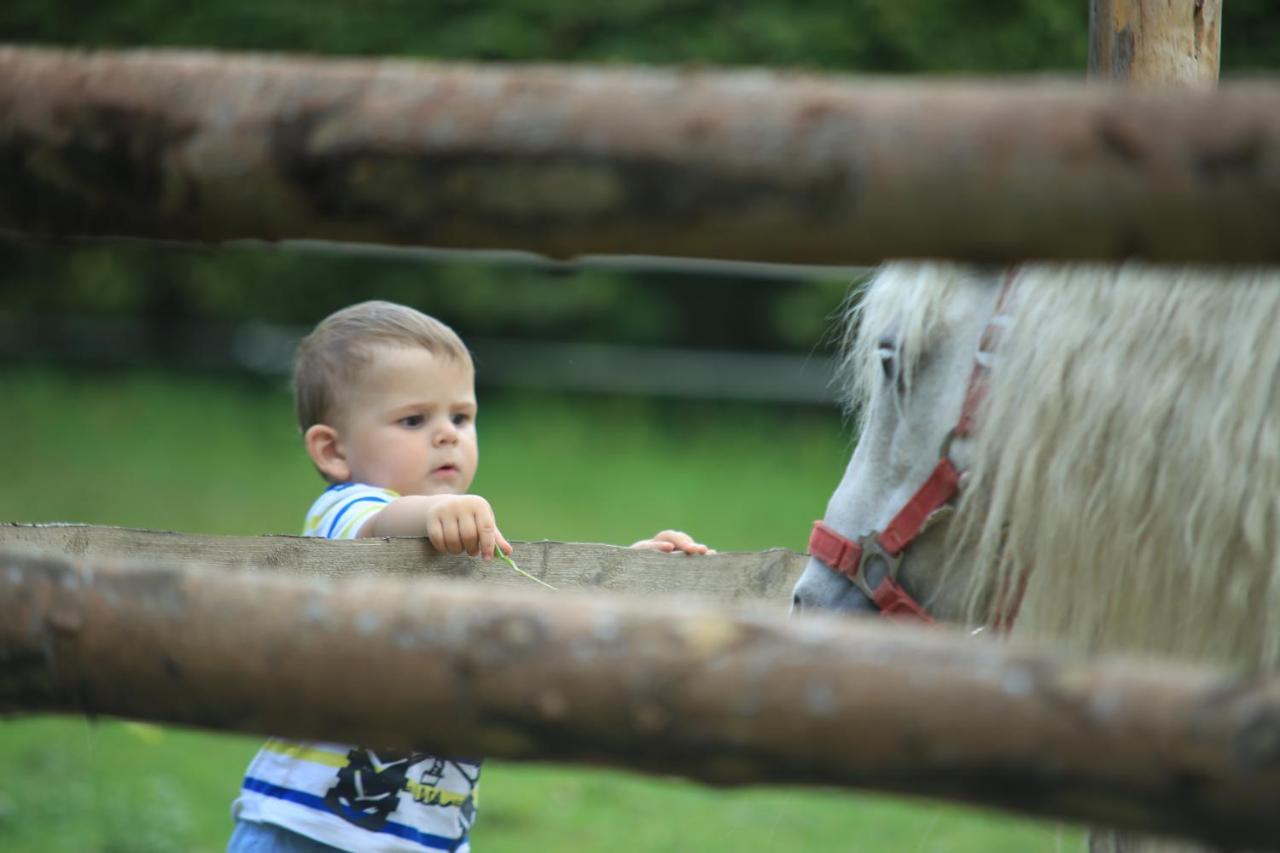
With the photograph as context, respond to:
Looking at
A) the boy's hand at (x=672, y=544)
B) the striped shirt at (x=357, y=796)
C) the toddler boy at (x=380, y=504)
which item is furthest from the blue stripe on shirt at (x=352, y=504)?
the boy's hand at (x=672, y=544)

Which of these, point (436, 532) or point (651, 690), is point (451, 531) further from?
point (651, 690)

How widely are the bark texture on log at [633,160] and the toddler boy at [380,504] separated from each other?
1.12 metres

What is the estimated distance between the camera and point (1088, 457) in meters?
1.90

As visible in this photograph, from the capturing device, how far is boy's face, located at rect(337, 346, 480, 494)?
2502 mm

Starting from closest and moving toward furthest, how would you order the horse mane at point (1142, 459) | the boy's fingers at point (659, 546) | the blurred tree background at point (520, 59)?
the horse mane at point (1142, 459), the boy's fingers at point (659, 546), the blurred tree background at point (520, 59)

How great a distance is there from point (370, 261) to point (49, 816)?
400 inches

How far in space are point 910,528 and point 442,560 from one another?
832 millimetres

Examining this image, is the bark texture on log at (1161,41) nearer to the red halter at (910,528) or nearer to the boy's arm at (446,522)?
the red halter at (910,528)

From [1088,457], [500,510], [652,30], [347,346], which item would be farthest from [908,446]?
[652,30]

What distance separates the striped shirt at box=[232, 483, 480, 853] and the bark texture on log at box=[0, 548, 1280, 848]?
0.99 metres

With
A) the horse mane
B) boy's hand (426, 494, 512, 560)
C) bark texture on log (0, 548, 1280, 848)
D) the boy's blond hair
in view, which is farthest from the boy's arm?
bark texture on log (0, 548, 1280, 848)

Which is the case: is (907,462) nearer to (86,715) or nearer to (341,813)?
(341,813)

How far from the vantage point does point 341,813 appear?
2221 mm

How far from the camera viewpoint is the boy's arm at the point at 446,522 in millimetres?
2277
